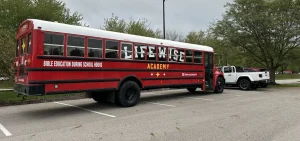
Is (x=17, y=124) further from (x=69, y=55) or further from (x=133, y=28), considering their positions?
(x=133, y=28)

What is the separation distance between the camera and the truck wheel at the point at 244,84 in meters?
17.4

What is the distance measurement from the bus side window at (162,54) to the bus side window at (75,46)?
11.7ft

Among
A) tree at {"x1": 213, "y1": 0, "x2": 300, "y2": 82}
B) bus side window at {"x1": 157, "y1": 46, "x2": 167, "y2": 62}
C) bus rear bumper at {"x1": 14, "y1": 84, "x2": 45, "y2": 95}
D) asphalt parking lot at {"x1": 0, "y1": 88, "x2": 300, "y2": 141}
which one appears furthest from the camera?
tree at {"x1": 213, "y1": 0, "x2": 300, "y2": 82}

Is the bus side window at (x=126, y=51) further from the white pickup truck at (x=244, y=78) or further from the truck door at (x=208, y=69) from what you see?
the white pickup truck at (x=244, y=78)

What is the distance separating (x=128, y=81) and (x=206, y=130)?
4259 millimetres

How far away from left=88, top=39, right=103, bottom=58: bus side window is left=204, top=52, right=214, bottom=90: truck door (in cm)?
664

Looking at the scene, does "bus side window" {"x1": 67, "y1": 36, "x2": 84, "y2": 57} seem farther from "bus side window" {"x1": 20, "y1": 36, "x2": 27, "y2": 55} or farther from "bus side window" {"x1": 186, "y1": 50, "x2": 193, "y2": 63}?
"bus side window" {"x1": 186, "y1": 50, "x2": 193, "y2": 63}

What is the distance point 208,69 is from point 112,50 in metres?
6.58

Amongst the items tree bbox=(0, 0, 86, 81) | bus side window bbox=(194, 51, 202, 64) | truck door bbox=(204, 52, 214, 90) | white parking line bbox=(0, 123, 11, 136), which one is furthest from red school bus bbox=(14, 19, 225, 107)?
tree bbox=(0, 0, 86, 81)

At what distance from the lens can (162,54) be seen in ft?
35.6

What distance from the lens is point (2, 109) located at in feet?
31.0

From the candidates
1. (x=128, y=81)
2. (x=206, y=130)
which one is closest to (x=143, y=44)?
(x=128, y=81)

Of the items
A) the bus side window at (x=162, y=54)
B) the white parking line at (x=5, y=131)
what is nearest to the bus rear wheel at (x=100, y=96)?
the bus side window at (x=162, y=54)

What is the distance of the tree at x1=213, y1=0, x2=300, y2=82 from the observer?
1989 centimetres
